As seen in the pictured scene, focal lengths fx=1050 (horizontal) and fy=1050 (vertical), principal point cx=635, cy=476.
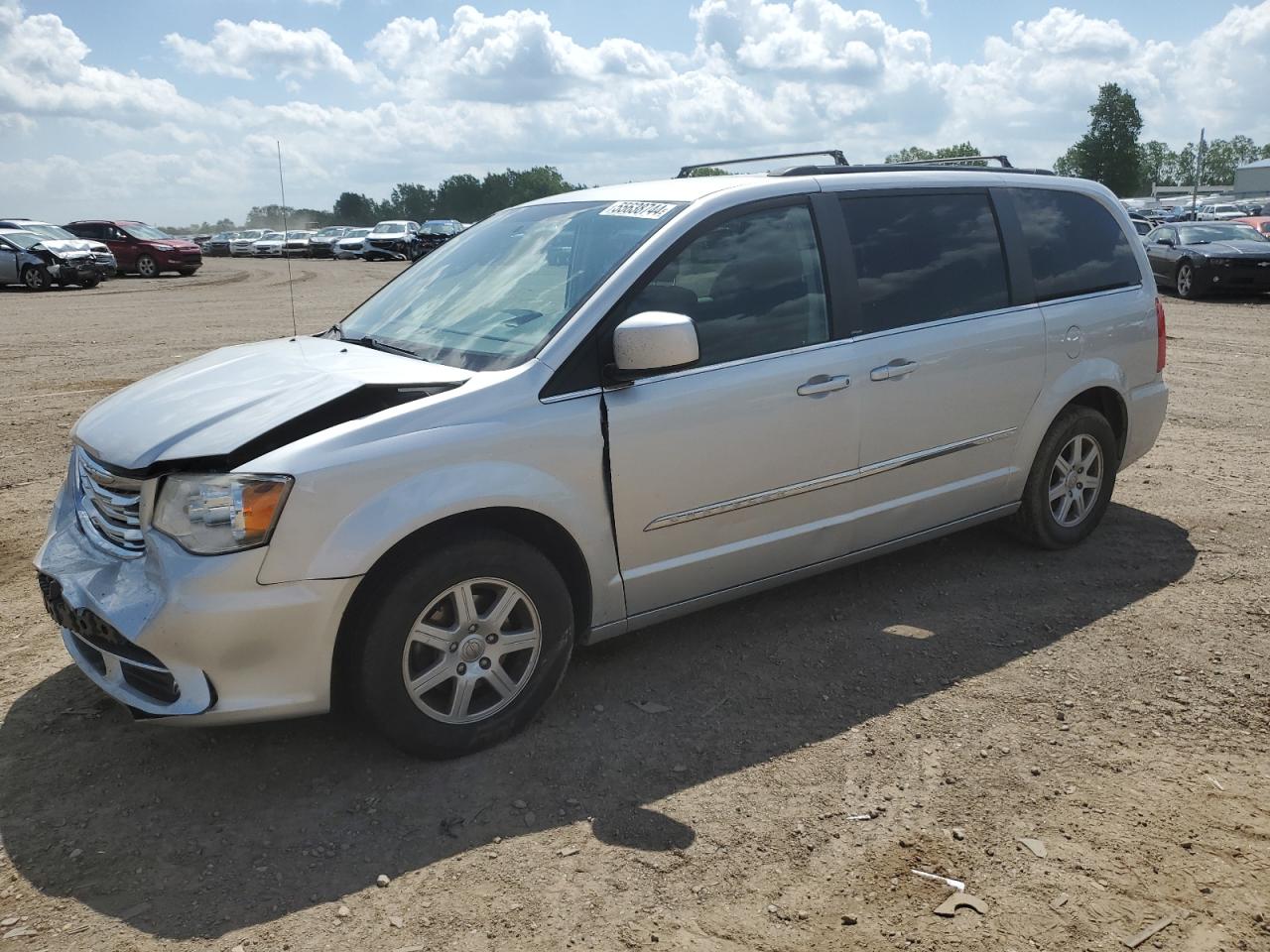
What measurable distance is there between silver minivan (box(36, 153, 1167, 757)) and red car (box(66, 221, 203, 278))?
97.9 ft

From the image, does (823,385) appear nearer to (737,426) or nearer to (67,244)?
(737,426)

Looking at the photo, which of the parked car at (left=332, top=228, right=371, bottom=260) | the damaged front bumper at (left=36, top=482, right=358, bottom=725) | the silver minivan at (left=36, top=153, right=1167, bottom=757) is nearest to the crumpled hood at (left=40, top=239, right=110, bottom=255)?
the parked car at (left=332, top=228, right=371, bottom=260)

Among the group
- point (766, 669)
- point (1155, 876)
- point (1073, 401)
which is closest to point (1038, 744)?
point (1155, 876)

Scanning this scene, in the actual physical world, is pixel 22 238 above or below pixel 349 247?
below

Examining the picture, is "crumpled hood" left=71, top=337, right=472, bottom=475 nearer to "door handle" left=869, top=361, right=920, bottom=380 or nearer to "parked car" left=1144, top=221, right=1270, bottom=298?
"door handle" left=869, top=361, right=920, bottom=380

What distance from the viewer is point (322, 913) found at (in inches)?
110

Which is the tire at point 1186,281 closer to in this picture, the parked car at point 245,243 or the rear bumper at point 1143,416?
the rear bumper at point 1143,416

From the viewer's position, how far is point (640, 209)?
13.6ft

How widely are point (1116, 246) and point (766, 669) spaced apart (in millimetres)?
3083

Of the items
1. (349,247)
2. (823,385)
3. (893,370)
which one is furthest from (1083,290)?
(349,247)

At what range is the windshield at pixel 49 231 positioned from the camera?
1031 inches

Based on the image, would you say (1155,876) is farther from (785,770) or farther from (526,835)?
(526,835)

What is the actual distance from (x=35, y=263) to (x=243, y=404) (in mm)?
25211

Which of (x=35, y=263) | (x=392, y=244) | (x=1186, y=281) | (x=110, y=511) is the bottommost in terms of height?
(x=110, y=511)
